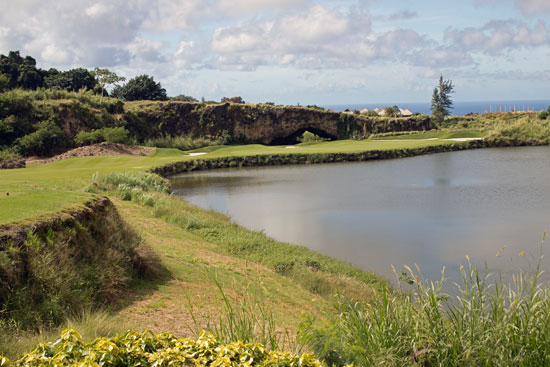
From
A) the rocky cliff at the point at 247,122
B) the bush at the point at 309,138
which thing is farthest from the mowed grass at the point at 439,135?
the bush at the point at 309,138

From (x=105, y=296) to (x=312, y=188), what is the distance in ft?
58.3

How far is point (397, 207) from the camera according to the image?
17875 mm

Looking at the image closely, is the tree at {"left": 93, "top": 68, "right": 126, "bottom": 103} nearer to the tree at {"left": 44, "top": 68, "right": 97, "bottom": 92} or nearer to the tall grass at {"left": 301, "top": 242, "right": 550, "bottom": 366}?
the tree at {"left": 44, "top": 68, "right": 97, "bottom": 92}

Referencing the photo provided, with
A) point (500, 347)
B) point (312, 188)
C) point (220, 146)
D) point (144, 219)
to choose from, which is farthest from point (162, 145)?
point (500, 347)

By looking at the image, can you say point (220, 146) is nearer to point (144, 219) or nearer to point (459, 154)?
point (459, 154)

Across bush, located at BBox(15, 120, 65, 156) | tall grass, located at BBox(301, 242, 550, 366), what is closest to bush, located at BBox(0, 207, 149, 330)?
tall grass, located at BBox(301, 242, 550, 366)

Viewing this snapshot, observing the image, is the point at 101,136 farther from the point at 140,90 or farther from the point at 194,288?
the point at 194,288

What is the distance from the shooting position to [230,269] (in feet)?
28.4

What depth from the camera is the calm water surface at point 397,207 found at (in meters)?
12.2

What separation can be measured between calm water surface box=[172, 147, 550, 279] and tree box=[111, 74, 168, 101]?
26107 mm

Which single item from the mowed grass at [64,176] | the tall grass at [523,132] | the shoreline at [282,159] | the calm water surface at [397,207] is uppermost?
the tall grass at [523,132]

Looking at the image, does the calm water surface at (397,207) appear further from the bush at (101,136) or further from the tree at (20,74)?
the tree at (20,74)

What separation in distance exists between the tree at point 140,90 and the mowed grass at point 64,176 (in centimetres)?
1523

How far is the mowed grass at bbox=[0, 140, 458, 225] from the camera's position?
6.41 m
